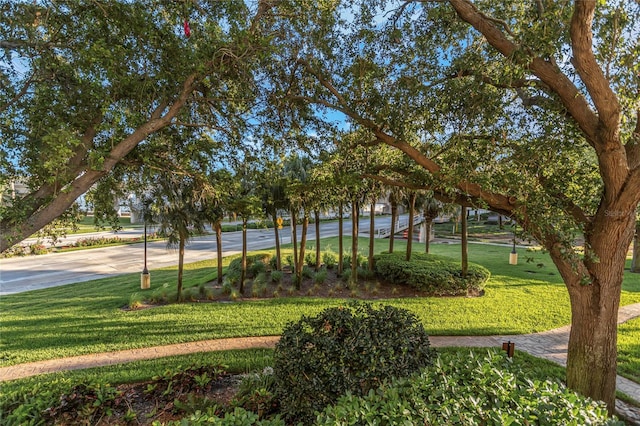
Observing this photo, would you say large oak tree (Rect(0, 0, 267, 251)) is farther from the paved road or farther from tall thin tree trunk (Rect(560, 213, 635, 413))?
the paved road

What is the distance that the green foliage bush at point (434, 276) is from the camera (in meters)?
11.7

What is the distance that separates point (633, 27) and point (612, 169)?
1838mm

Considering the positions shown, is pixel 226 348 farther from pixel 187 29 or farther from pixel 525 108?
pixel 525 108

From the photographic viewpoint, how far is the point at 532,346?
7.23 metres

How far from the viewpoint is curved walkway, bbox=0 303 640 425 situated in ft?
21.1

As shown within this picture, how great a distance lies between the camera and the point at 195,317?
9.52 m

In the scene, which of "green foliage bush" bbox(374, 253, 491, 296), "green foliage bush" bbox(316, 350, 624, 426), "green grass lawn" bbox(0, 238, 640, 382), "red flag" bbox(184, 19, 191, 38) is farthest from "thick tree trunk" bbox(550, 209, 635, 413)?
"green foliage bush" bbox(374, 253, 491, 296)

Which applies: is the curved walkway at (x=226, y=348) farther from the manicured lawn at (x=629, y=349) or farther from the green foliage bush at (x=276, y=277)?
the green foliage bush at (x=276, y=277)

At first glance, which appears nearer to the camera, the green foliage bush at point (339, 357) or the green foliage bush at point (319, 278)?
the green foliage bush at point (339, 357)

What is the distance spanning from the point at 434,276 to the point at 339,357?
9225 millimetres

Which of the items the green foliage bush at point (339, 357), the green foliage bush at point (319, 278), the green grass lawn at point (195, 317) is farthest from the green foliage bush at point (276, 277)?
the green foliage bush at point (339, 357)

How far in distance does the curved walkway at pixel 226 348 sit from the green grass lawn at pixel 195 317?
0.28 metres

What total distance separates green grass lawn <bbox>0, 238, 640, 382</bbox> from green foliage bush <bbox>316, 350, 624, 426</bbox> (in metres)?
4.84

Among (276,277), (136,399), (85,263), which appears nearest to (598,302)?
(136,399)
